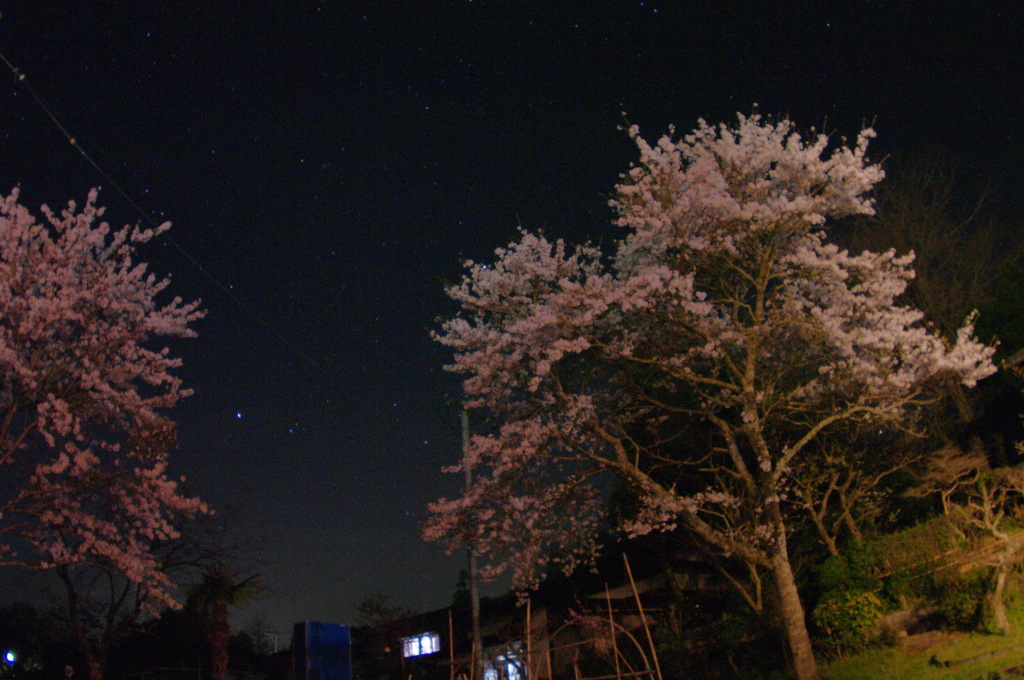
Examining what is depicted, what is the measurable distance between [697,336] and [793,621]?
5253 mm

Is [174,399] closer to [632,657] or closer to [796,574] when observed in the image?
[632,657]

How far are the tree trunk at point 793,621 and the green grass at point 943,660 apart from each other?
0.96m

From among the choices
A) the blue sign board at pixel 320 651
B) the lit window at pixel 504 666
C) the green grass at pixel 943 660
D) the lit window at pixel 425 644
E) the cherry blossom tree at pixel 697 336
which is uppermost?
the cherry blossom tree at pixel 697 336

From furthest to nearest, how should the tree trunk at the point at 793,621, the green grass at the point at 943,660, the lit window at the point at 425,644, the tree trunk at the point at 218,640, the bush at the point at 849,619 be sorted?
1. the lit window at the point at 425,644
2. the tree trunk at the point at 218,640
3. the bush at the point at 849,619
4. the tree trunk at the point at 793,621
5. the green grass at the point at 943,660

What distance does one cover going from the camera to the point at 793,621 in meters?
12.7

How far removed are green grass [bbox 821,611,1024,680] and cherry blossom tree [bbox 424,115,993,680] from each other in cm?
170

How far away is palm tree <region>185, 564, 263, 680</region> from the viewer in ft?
64.7

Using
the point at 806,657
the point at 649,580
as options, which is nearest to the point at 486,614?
the point at 649,580

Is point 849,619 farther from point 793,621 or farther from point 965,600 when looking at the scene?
point 793,621

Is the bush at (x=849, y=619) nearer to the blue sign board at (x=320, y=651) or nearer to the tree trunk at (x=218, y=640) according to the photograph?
the blue sign board at (x=320, y=651)

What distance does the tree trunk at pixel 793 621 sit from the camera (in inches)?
492

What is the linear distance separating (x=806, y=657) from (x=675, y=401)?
6987mm

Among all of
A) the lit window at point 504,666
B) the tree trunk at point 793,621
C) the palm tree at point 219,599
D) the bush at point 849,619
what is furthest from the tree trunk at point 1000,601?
the palm tree at point 219,599

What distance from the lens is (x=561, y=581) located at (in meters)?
25.6
